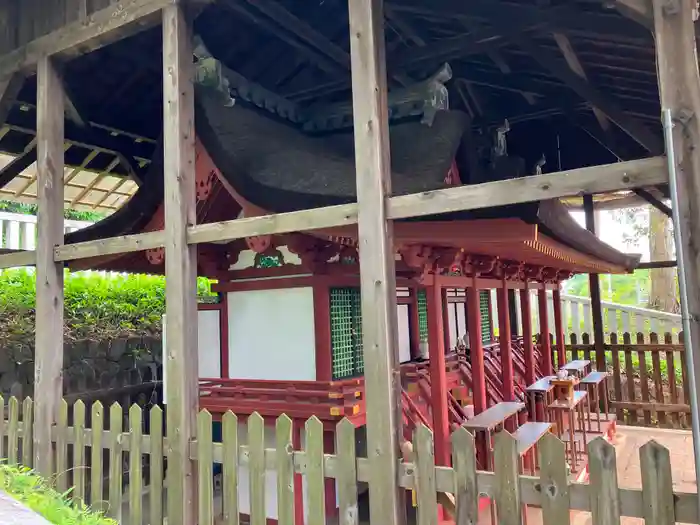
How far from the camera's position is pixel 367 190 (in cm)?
311

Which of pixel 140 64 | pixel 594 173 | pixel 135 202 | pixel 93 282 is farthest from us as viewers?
pixel 93 282

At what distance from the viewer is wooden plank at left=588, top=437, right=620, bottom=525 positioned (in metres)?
2.39

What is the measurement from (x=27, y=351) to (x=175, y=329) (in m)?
3.58

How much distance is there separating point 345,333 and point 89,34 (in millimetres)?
3508

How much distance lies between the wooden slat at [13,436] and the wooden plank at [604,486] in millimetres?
4585

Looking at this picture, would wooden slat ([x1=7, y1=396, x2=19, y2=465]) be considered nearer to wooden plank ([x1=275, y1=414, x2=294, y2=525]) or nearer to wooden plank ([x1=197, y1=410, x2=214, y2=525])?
wooden plank ([x1=197, y1=410, x2=214, y2=525])

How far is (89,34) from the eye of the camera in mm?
4527

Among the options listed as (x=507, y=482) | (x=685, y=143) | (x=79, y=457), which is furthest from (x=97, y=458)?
(x=685, y=143)

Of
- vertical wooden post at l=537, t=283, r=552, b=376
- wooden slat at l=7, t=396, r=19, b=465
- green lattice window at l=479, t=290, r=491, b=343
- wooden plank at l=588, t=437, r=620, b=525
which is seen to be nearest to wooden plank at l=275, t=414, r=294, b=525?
wooden plank at l=588, t=437, r=620, b=525

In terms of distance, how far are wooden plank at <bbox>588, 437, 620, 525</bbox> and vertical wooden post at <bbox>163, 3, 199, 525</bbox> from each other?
8.17ft

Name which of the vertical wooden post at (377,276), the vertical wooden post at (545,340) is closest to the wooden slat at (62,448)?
the vertical wooden post at (377,276)

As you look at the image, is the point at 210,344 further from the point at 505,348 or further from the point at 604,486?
the point at 604,486

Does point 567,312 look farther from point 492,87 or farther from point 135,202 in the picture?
point 135,202

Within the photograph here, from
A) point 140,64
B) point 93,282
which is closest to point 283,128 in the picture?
point 140,64
